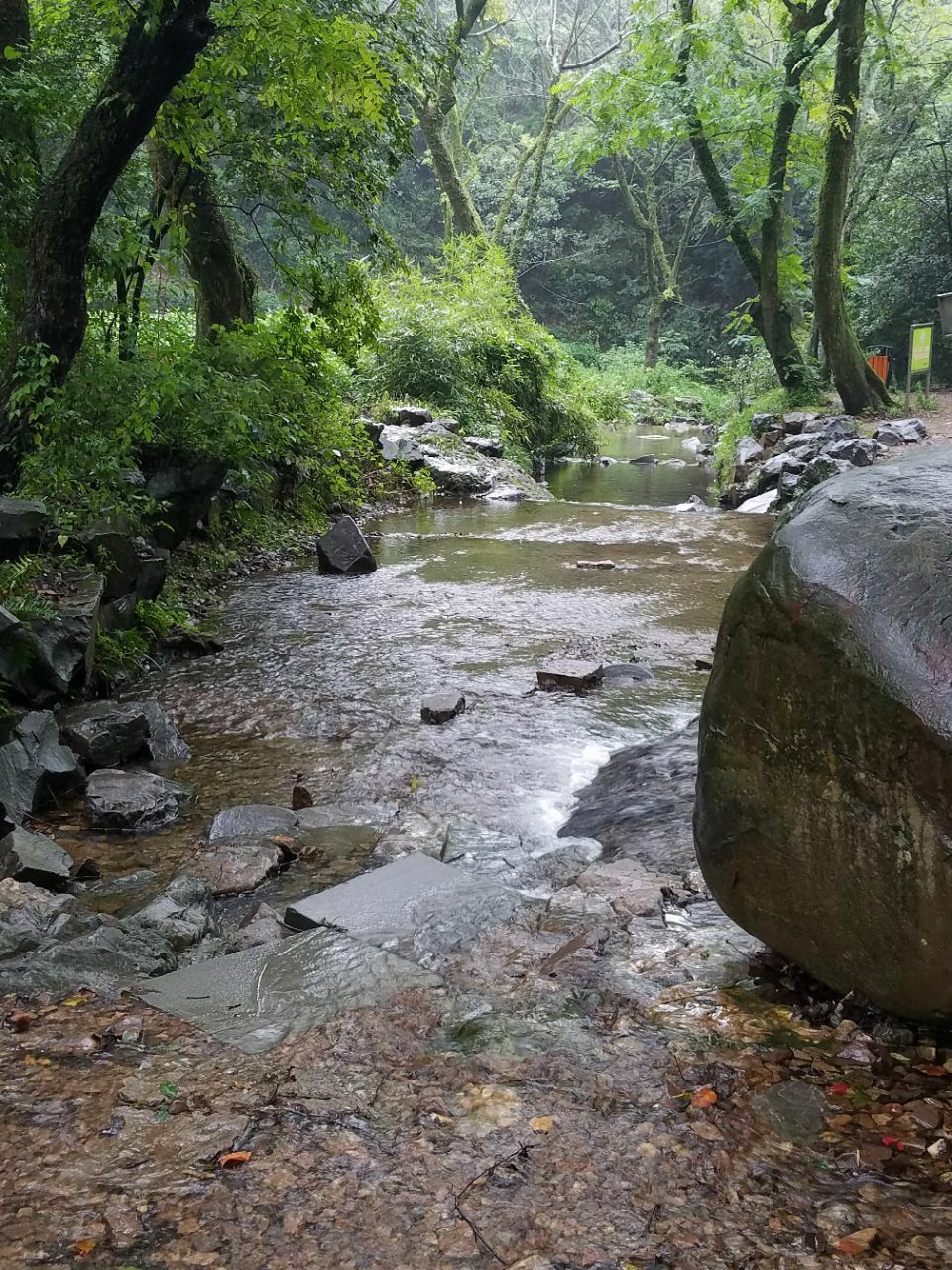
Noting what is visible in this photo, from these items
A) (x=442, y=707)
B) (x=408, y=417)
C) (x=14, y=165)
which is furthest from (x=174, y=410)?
(x=408, y=417)

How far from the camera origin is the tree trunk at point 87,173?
5707 millimetres

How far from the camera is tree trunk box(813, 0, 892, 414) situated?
14.4m

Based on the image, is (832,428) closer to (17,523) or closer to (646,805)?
(646,805)

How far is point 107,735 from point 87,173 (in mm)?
3642

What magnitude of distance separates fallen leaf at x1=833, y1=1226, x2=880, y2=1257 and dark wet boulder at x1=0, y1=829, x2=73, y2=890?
9.96 ft

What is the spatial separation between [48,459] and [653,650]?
4561 mm

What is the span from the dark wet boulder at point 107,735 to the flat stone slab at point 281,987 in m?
2.41

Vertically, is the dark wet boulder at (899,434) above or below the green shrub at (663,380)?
below

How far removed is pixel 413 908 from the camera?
11.2 feet

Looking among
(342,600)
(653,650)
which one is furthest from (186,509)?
(653,650)

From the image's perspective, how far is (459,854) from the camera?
14.1 ft

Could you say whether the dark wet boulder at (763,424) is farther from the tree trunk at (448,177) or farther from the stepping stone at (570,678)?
the stepping stone at (570,678)

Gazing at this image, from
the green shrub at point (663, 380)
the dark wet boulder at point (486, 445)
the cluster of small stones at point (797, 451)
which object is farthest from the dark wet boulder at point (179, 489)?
the green shrub at point (663, 380)

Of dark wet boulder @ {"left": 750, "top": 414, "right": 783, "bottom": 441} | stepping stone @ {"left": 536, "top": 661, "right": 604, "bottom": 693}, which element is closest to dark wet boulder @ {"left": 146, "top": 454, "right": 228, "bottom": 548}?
stepping stone @ {"left": 536, "top": 661, "right": 604, "bottom": 693}
